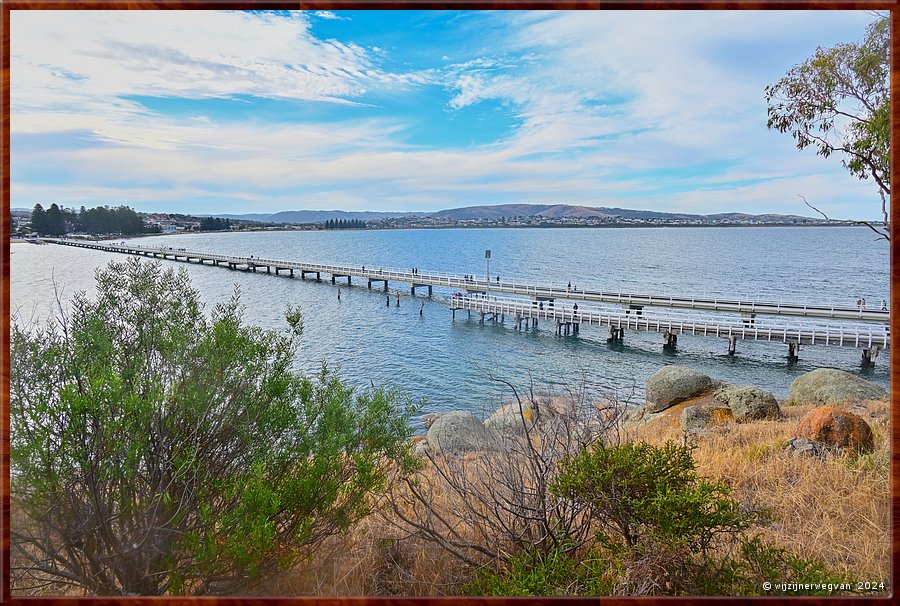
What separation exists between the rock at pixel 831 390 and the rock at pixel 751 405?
117 centimetres

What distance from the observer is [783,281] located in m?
23.9

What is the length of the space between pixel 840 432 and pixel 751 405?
2.46m

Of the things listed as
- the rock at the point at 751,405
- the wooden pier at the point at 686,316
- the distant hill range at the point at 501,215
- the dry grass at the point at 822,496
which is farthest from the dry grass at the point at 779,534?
the wooden pier at the point at 686,316

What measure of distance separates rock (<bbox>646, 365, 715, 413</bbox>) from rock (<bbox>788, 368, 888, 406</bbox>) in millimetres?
1181

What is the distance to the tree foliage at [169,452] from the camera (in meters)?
2.07

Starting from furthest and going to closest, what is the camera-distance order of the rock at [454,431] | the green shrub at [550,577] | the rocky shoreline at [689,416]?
1. the rock at [454,431]
2. the rocky shoreline at [689,416]
3. the green shrub at [550,577]

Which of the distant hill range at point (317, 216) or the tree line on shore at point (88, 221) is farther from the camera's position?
the distant hill range at point (317, 216)

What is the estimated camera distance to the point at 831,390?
274 inches

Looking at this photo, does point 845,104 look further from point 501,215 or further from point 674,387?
point 501,215

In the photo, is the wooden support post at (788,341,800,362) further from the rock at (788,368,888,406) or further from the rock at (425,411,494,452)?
the rock at (425,411,494,452)

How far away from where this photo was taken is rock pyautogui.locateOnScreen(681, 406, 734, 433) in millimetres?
5180

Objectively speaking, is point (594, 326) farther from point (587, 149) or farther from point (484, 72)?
point (484, 72)

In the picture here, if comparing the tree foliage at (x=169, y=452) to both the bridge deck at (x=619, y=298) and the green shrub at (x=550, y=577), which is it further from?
the bridge deck at (x=619, y=298)

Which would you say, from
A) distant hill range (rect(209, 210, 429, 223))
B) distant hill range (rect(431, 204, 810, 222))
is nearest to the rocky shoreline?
distant hill range (rect(431, 204, 810, 222))
